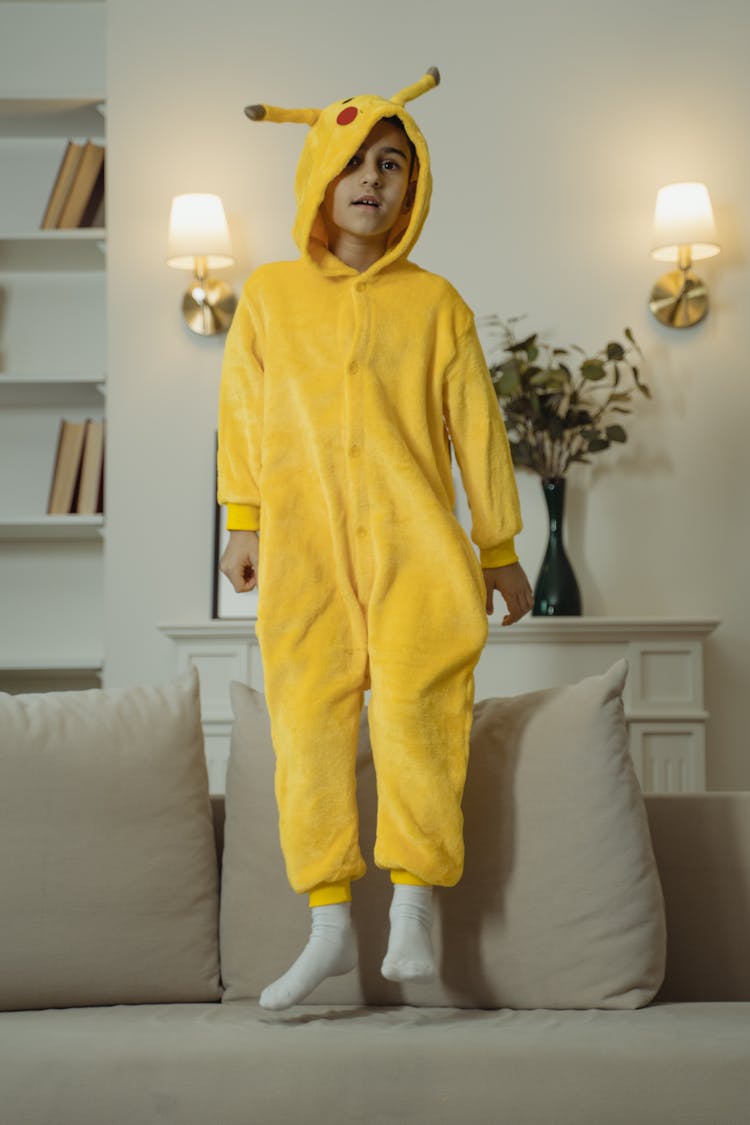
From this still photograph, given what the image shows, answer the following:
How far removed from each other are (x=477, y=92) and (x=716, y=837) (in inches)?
93.2

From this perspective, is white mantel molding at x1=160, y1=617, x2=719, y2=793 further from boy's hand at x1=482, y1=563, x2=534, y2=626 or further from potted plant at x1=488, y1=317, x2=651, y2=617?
boy's hand at x1=482, y1=563, x2=534, y2=626

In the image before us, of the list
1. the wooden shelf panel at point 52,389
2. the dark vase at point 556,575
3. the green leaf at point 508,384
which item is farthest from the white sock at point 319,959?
the wooden shelf panel at point 52,389

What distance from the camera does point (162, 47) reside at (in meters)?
3.41

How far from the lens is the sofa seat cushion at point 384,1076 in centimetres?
128

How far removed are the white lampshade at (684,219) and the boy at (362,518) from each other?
1.51 metres

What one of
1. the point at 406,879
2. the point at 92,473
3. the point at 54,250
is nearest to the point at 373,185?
the point at 406,879

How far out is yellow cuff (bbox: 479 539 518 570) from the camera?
1.79 metres

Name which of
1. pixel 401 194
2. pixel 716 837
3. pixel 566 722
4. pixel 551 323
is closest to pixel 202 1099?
pixel 566 722

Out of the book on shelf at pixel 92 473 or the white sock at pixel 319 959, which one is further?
the book on shelf at pixel 92 473

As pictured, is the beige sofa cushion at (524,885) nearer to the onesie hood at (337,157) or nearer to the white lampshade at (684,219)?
the onesie hood at (337,157)

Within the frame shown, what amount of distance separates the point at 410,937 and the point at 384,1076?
0.62ft

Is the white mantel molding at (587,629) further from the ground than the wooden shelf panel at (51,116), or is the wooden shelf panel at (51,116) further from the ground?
the wooden shelf panel at (51,116)

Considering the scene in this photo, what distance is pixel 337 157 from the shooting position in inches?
68.3

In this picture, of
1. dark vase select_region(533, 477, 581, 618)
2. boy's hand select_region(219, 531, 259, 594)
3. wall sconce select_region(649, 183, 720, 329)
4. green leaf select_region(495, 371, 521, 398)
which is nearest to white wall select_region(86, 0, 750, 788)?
wall sconce select_region(649, 183, 720, 329)
